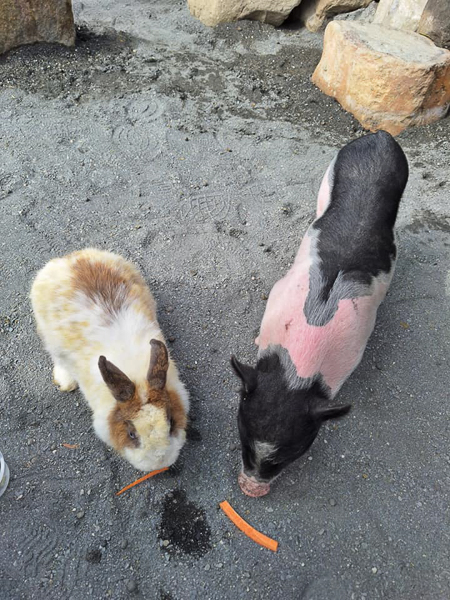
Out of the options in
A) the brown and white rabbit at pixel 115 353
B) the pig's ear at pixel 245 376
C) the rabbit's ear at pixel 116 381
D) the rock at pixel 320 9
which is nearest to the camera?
the rabbit's ear at pixel 116 381

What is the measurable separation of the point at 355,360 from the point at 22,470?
2208 mm

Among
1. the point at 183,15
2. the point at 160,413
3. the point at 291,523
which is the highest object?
the point at 183,15

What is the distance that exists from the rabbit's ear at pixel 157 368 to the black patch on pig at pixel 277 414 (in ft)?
1.27

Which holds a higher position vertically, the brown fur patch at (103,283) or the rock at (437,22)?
the rock at (437,22)

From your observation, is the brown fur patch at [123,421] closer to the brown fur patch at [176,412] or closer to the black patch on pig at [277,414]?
the brown fur patch at [176,412]

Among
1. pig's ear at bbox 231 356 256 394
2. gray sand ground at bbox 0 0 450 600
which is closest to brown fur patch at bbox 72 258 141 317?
gray sand ground at bbox 0 0 450 600

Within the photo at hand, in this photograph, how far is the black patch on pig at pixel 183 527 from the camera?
2.71m

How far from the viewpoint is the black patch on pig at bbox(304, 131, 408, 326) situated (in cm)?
301

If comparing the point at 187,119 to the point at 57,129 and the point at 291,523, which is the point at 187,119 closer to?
the point at 57,129

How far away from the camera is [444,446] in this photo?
322cm

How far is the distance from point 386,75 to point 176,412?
4.56m

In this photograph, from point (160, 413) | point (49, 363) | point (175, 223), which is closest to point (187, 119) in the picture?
point (175, 223)

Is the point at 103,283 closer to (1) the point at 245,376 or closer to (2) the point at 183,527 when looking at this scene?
(1) the point at 245,376

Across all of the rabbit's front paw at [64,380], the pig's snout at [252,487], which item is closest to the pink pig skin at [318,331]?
the pig's snout at [252,487]
